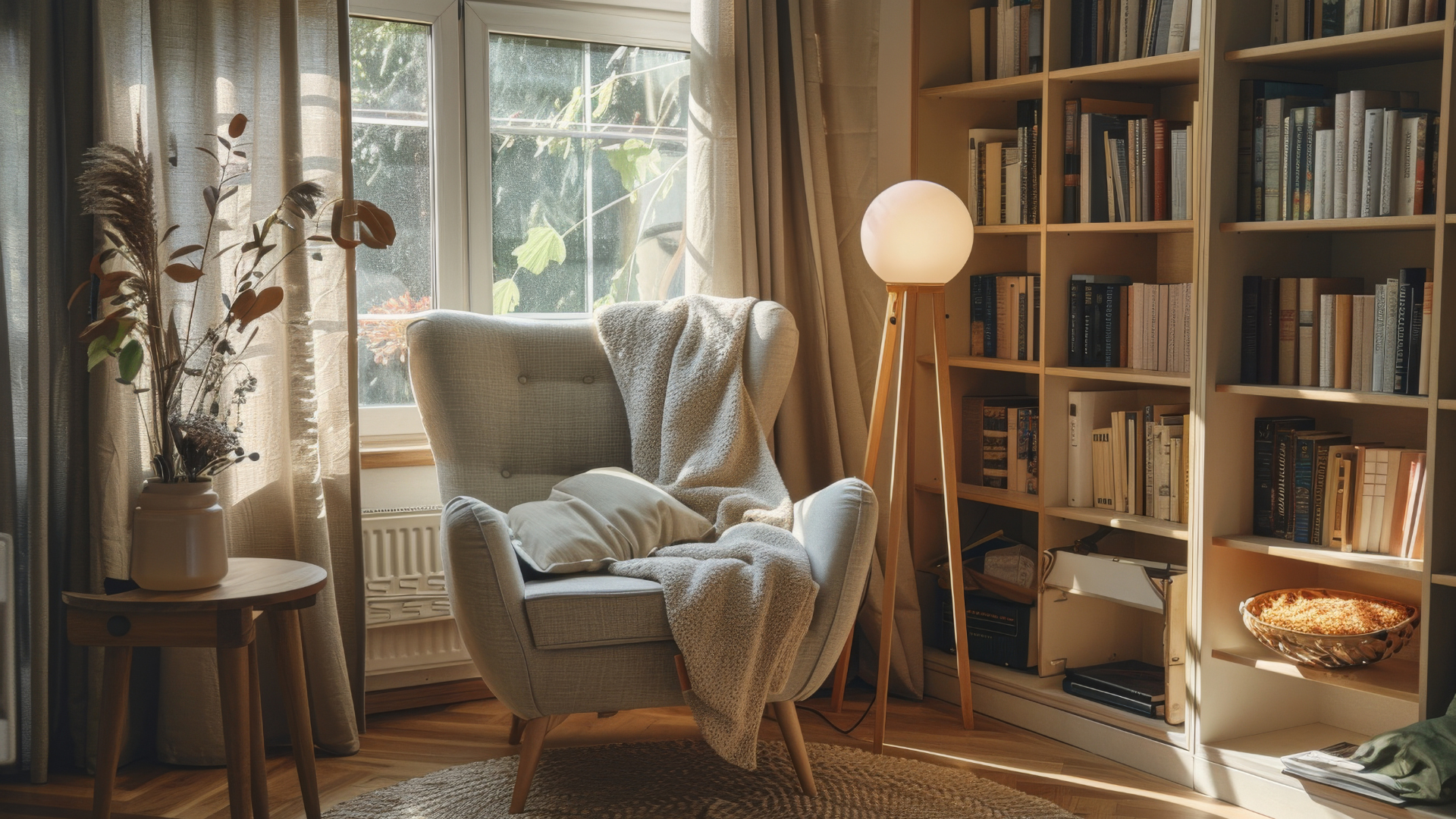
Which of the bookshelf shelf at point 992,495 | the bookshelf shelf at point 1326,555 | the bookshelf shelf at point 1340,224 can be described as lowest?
the bookshelf shelf at point 1326,555

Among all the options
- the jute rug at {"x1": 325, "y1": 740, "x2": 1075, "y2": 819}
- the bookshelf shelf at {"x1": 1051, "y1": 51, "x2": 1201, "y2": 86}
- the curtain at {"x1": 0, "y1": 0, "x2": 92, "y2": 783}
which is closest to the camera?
the jute rug at {"x1": 325, "y1": 740, "x2": 1075, "y2": 819}

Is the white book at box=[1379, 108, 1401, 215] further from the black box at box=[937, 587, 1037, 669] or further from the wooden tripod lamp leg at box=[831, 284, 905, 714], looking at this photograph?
the black box at box=[937, 587, 1037, 669]

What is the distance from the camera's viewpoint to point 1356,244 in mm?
2631

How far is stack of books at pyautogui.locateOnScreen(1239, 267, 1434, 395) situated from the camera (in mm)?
2258

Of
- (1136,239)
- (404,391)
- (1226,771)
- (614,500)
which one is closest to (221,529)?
(614,500)

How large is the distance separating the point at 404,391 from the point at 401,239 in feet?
1.30

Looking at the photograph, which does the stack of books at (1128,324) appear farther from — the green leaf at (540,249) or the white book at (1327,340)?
the green leaf at (540,249)

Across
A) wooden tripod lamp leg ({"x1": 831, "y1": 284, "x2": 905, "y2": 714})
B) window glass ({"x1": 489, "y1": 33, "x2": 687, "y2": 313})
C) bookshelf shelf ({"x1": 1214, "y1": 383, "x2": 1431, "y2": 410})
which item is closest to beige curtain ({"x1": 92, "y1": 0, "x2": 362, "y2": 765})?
window glass ({"x1": 489, "y1": 33, "x2": 687, "y2": 313})

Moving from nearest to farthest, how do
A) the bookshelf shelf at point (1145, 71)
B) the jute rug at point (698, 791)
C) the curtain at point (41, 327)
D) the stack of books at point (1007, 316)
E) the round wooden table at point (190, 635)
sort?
the round wooden table at point (190, 635) → the jute rug at point (698, 791) → the curtain at point (41, 327) → the bookshelf shelf at point (1145, 71) → the stack of books at point (1007, 316)

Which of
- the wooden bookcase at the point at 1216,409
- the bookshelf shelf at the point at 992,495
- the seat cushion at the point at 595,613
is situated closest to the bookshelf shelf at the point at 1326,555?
the wooden bookcase at the point at 1216,409

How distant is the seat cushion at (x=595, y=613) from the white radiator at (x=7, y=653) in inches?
42.9

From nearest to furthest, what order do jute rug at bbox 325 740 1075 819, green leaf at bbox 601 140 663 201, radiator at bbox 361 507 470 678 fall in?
1. jute rug at bbox 325 740 1075 819
2. radiator at bbox 361 507 470 678
3. green leaf at bbox 601 140 663 201

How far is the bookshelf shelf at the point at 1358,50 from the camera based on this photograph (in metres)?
2.22

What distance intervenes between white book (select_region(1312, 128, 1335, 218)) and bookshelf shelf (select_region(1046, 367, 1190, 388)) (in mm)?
444
